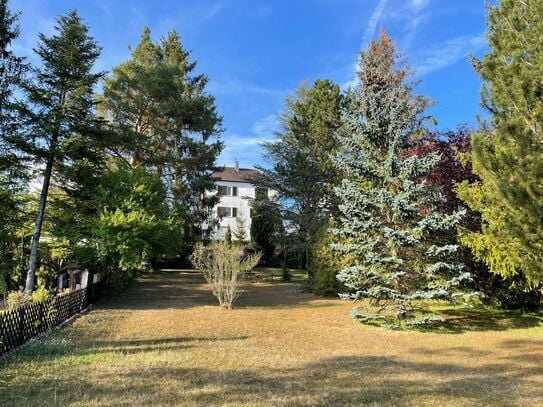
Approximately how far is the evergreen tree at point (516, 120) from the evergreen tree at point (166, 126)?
17.3 m

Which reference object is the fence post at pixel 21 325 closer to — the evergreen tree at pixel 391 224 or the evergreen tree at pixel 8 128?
the evergreen tree at pixel 8 128

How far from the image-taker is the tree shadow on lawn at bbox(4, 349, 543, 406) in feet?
18.1

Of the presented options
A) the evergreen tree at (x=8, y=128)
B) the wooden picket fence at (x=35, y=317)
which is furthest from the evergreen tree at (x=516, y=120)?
the evergreen tree at (x=8, y=128)

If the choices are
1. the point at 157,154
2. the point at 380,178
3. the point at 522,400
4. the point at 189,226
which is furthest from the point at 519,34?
the point at 189,226

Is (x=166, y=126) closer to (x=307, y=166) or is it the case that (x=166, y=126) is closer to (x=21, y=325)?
(x=307, y=166)

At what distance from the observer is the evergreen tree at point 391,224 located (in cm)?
1172

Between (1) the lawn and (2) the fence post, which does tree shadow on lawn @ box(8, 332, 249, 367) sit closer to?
(1) the lawn

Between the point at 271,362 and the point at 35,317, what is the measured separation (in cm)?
598

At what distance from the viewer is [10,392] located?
568 centimetres

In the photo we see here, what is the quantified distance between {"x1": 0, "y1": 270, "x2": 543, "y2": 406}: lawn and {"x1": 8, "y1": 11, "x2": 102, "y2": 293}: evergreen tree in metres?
6.39

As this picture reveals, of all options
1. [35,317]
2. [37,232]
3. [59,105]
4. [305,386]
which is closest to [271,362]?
[305,386]

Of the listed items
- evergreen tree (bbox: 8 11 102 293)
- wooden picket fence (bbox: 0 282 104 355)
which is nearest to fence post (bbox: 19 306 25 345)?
wooden picket fence (bbox: 0 282 104 355)

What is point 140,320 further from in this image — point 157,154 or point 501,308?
point 157,154

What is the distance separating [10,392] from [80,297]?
8.54 m
